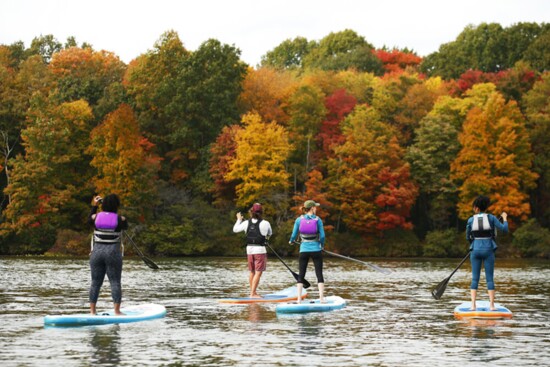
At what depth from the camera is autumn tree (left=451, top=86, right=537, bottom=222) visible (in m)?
72.5

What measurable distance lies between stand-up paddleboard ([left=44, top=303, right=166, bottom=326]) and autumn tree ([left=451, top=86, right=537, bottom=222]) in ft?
179

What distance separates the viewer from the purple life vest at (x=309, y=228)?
2141 cm

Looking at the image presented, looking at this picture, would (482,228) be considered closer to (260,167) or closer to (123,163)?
(123,163)

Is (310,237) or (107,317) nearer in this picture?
(107,317)

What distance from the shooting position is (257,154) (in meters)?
73.7

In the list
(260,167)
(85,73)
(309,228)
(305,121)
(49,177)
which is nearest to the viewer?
(309,228)

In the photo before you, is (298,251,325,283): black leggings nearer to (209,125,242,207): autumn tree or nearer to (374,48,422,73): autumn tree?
(209,125,242,207): autumn tree

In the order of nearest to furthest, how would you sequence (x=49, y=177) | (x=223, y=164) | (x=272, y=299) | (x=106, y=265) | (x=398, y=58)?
(x=106, y=265) → (x=272, y=299) → (x=49, y=177) → (x=223, y=164) → (x=398, y=58)

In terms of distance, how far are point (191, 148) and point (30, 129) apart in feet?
45.0

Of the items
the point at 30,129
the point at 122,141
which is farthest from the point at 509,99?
the point at 30,129

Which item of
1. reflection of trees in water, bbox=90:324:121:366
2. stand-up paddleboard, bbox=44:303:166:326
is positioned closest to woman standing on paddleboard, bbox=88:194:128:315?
stand-up paddleboard, bbox=44:303:166:326

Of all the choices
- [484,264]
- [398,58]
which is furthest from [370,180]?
[484,264]

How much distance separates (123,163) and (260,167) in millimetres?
9592

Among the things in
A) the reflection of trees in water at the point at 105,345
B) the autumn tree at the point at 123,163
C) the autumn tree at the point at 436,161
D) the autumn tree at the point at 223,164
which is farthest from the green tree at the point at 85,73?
the reflection of trees in water at the point at 105,345
